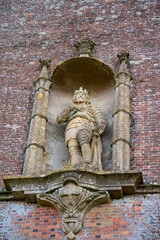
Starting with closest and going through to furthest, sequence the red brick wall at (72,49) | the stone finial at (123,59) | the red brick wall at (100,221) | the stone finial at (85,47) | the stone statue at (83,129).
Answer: the red brick wall at (100,221), the stone statue at (83,129), the red brick wall at (72,49), the stone finial at (123,59), the stone finial at (85,47)

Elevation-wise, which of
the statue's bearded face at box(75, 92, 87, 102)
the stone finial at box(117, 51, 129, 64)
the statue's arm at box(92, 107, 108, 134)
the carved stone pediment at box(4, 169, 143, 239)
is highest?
A: the stone finial at box(117, 51, 129, 64)

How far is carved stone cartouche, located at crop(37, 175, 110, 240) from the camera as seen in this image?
11.2 metres

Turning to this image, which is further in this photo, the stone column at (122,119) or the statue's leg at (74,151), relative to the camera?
the statue's leg at (74,151)

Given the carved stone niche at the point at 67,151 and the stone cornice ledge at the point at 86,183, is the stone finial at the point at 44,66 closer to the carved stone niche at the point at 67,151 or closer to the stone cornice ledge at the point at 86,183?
the carved stone niche at the point at 67,151

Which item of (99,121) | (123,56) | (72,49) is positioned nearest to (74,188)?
(99,121)

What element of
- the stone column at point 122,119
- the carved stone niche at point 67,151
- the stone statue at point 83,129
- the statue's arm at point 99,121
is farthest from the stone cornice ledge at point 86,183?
the statue's arm at point 99,121

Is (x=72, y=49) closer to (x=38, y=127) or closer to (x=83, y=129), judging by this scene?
(x=38, y=127)

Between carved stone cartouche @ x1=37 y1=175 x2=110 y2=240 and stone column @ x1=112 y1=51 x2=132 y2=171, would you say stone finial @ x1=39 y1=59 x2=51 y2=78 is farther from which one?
carved stone cartouche @ x1=37 y1=175 x2=110 y2=240

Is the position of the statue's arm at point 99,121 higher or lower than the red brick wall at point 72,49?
lower

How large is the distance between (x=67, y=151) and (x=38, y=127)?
87 centimetres

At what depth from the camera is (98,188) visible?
11500mm

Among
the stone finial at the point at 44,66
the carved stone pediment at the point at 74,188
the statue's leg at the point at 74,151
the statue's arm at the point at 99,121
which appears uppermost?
the stone finial at the point at 44,66

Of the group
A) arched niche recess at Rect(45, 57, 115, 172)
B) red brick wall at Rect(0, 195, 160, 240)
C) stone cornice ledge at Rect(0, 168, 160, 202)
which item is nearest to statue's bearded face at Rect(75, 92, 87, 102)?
arched niche recess at Rect(45, 57, 115, 172)

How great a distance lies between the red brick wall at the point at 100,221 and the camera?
11.0 m
